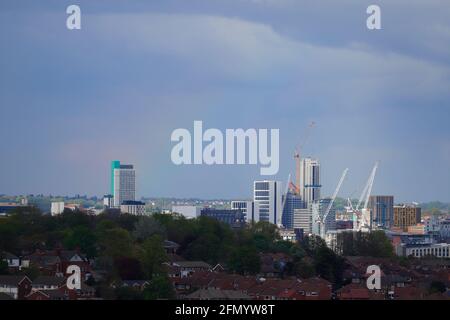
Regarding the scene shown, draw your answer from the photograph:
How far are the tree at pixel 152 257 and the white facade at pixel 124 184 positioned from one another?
38.1 feet

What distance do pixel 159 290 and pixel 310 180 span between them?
4770cm

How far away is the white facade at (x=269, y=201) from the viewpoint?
67.8 metres

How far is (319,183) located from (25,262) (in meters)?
44.6

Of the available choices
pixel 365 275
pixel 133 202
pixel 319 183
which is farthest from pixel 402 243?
pixel 365 275

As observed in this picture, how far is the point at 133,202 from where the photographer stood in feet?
175

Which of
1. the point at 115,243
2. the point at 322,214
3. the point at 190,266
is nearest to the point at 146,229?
the point at 115,243

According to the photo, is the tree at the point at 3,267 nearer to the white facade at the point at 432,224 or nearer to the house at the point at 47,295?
the house at the point at 47,295

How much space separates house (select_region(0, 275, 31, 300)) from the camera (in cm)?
2483

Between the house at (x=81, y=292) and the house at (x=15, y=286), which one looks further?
the house at (x=15, y=286)

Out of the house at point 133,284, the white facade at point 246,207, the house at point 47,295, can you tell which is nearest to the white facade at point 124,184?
the white facade at point 246,207

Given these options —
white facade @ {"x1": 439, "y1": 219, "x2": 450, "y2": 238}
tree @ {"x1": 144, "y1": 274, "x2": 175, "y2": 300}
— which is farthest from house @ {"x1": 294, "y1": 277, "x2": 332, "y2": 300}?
white facade @ {"x1": 439, "y1": 219, "x2": 450, "y2": 238}

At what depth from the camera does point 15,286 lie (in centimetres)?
2531

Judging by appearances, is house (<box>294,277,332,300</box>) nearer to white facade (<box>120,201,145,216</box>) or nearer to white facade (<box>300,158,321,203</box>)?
white facade (<box>120,201,145,216</box>)
